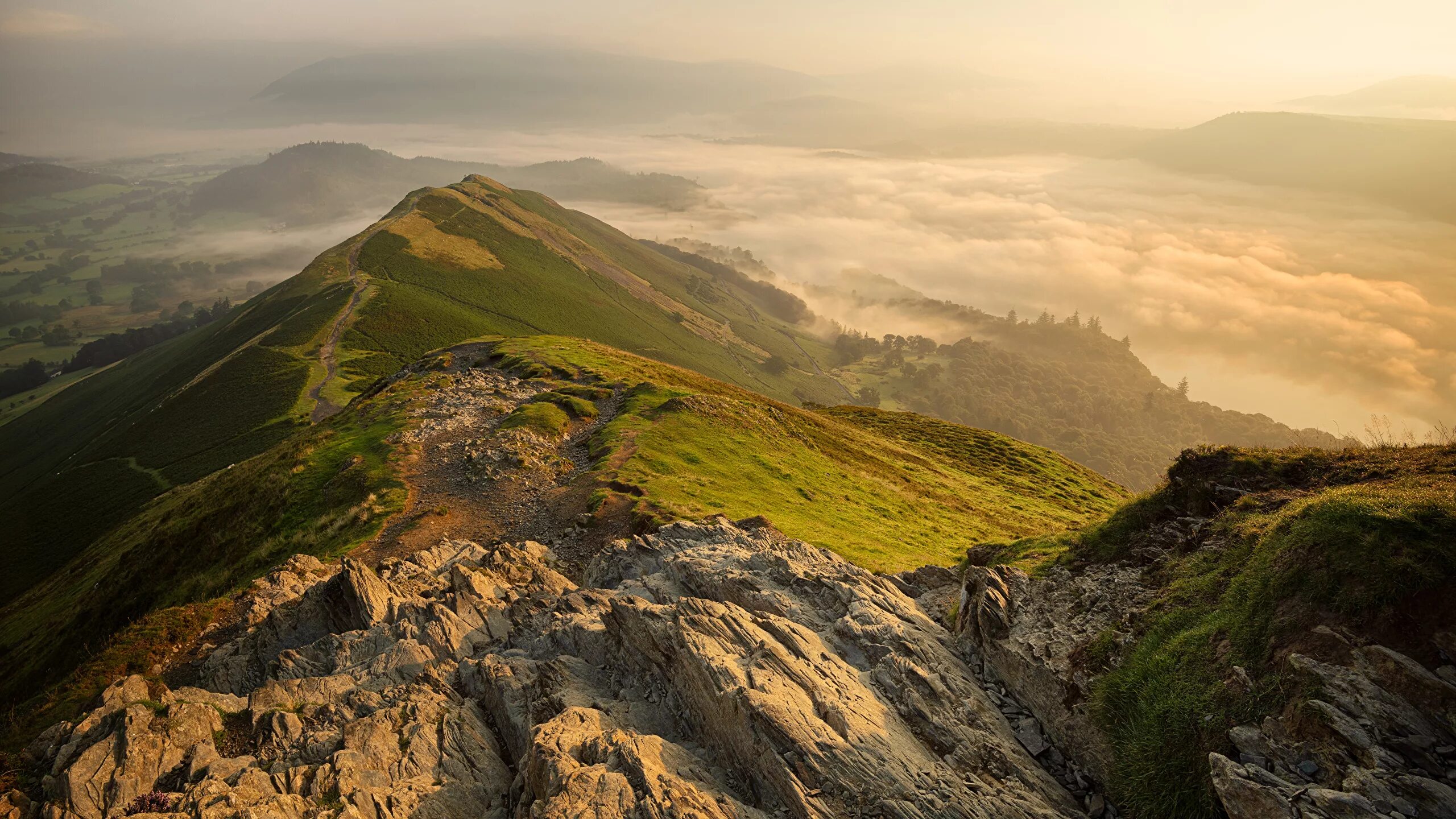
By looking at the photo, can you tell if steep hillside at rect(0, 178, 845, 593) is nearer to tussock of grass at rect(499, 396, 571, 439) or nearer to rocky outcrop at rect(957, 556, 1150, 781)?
tussock of grass at rect(499, 396, 571, 439)

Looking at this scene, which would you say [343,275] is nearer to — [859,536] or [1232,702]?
[859,536]

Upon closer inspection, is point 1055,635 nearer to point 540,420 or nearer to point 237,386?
point 540,420

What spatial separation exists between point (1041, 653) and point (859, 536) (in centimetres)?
2749

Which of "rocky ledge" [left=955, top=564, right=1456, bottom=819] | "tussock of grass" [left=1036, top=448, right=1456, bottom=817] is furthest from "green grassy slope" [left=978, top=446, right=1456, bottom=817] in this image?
"rocky ledge" [left=955, top=564, right=1456, bottom=819]

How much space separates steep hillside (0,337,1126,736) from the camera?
43.3m

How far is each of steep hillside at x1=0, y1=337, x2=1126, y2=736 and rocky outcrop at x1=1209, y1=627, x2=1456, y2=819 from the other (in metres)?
25.6

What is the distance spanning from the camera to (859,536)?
161ft

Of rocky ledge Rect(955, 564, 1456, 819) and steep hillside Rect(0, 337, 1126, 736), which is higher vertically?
rocky ledge Rect(955, 564, 1456, 819)

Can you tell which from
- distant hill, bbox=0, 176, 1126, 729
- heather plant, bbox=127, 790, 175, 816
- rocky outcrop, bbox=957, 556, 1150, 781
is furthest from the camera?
distant hill, bbox=0, 176, 1126, 729

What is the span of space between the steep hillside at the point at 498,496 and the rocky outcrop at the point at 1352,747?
25620 mm

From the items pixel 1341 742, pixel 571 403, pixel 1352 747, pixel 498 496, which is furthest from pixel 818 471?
pixel 1352 747

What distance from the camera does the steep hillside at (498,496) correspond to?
43344 millimetres

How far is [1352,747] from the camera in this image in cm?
1388

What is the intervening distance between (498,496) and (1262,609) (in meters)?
45.8
